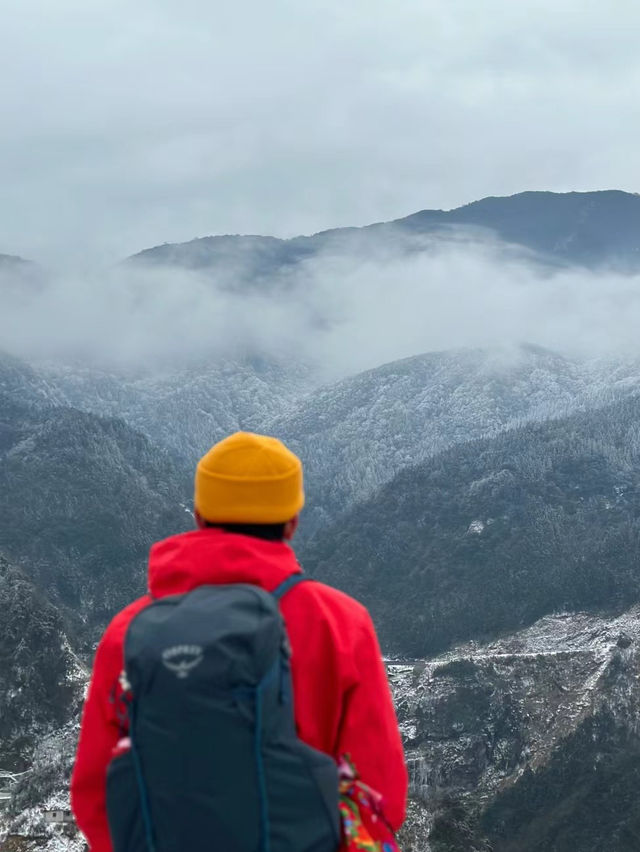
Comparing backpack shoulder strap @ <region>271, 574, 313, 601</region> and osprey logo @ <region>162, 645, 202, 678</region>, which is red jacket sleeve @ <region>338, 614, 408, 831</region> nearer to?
backpack shoulder strap @ <region>271, 574, 313, 601</region>

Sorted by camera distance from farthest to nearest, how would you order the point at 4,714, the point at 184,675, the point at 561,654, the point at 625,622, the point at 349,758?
→ 1. the point at 625,622
2. the point at 561,654
3. the point at 4,714
4. the point at 349,758
5. the point at 184,675

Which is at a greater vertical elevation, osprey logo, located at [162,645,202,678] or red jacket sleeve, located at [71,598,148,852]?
osprey logo, located at [162,645,202,678]

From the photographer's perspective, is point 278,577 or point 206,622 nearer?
point 206,622

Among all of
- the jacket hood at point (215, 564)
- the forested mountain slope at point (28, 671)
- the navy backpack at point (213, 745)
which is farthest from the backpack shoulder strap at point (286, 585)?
the forested mountain slope at point (28, 671)

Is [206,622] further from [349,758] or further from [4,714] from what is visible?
[4,714]

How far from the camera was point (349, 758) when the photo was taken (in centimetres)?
801

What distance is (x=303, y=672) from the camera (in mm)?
7887

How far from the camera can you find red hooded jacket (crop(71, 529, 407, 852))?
312 inches

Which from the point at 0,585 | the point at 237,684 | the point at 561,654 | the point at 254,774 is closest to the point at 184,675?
the point at 237,684

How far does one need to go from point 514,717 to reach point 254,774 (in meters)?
147

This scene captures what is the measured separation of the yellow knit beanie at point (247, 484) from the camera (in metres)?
8.37

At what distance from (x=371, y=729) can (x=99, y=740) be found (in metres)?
2.28

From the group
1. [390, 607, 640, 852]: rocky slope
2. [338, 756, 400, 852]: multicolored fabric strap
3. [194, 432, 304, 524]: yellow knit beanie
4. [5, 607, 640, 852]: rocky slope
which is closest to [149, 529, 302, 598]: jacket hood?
[194, 432, 304, 524]: yellow knit beanie

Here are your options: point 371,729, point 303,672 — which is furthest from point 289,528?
point 371,729
